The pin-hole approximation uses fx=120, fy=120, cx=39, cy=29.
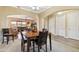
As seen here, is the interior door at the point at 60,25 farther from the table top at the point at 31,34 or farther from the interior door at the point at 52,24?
the table top at the point at 31,34

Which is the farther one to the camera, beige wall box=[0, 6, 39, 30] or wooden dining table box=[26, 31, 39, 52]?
wooden dining table box=[26, 31, 39, 52]

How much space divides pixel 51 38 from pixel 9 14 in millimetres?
916

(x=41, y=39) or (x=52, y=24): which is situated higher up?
(x=52, y=24)

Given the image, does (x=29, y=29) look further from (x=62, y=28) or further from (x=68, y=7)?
(x=68, y=7)

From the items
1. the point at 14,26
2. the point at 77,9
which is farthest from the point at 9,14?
the point at 77,9

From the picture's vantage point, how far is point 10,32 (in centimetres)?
226

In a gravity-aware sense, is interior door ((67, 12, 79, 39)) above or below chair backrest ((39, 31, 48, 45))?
above

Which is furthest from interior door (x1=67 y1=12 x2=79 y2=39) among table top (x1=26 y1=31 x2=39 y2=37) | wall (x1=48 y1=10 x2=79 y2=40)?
table top (x1=26 y1=31 x2=39 y2=37)

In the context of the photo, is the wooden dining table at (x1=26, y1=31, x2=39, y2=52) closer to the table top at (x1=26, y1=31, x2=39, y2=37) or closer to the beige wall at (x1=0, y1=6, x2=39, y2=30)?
the table top at (x1=26, y1=31, x2=39, y2=37)

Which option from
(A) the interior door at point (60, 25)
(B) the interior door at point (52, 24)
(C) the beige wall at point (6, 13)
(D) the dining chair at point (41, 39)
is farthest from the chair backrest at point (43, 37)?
(C) the beige wall at point (6, 13)

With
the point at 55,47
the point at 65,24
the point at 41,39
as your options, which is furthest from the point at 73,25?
the point at 41,39

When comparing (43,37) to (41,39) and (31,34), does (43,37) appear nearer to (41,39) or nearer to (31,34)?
(41,39)

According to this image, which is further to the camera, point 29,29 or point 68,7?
point 29,29
